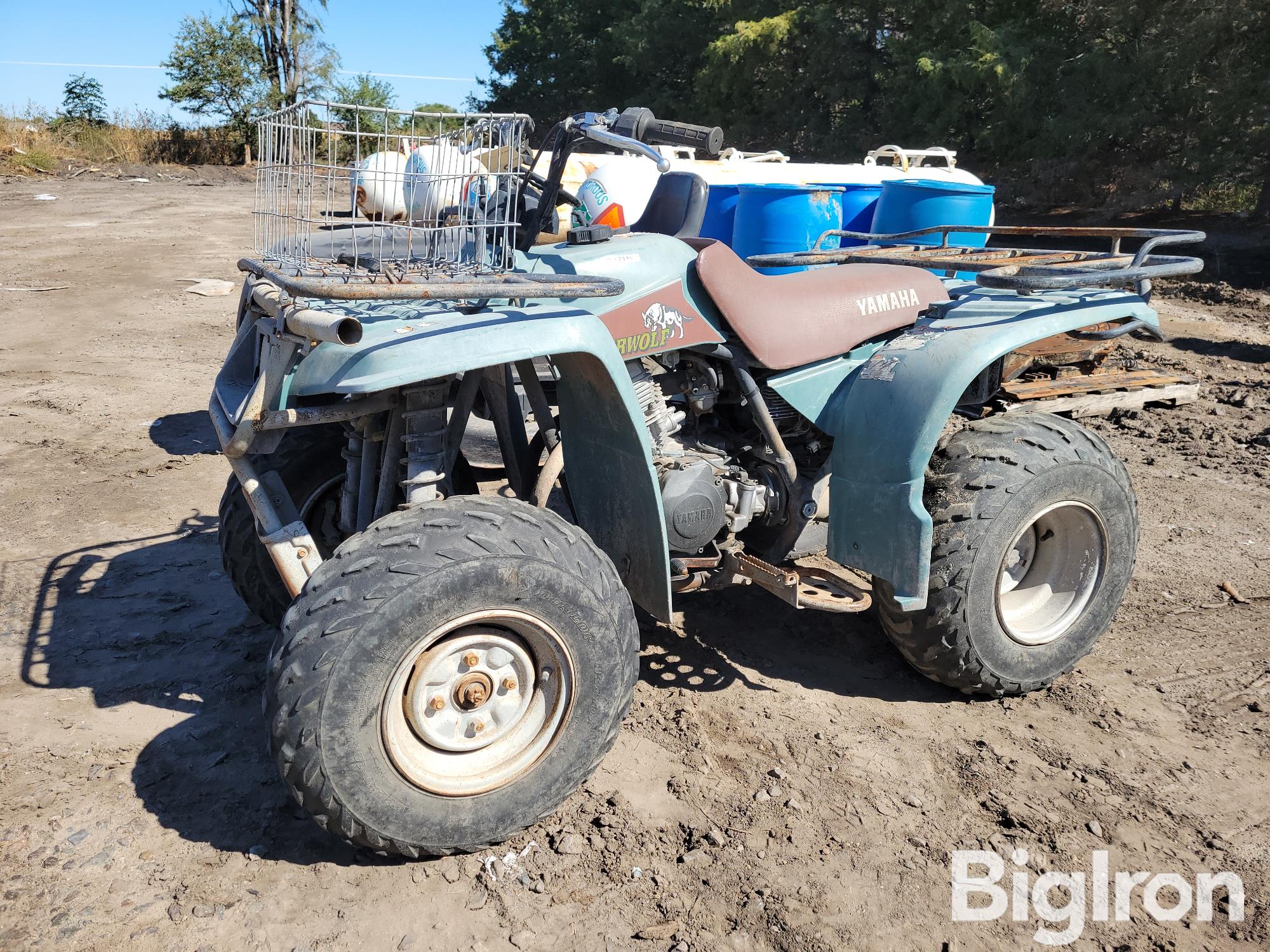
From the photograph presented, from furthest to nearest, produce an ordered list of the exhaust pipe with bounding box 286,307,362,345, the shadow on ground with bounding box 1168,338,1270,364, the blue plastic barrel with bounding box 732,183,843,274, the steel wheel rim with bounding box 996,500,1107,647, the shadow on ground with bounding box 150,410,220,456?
the shadow on ground with bounding box 1168,338,1270,364 → the blue plastic barrel with bounding box 732,183,843,274 → the shadow on ground with bounding box 150,410,220,456 → the steel wheel rim with bounding box 996,500,1107,647 → the exhaust pipe with bounding box 286,307,362,345

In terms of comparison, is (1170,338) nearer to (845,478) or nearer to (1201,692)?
(1201,692)

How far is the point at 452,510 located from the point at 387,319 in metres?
0.55

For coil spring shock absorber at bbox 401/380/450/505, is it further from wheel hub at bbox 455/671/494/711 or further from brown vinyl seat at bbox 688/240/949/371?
brown vinyl seat at bbox 688/240/949/371

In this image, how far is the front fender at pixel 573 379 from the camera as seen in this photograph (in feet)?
7.95

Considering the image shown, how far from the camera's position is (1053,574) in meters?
3.55

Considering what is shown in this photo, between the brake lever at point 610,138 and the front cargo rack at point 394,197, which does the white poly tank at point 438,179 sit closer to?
the front cargo rack at point 394,197

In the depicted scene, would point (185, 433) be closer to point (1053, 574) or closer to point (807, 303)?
point (807, 303)

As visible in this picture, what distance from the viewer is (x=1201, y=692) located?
11.2 feet

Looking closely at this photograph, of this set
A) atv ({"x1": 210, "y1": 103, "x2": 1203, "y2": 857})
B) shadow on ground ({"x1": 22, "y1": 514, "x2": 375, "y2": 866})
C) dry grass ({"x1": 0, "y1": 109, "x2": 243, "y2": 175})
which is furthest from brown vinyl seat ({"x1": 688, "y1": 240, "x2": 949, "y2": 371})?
dry grass ({"x1": 0, "y1": 109, "x2": 243, "y2": 175})

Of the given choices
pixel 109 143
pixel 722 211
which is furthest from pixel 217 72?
pixel 722 211

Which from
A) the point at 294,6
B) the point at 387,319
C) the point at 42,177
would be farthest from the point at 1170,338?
the point at 294,6

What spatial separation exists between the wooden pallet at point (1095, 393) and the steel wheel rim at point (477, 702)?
2326 mm

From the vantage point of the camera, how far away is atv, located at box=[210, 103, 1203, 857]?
242cm

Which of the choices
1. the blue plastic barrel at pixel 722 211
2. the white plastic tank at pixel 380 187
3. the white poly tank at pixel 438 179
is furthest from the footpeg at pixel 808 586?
the blue plastic barrel at pixel 722 211
